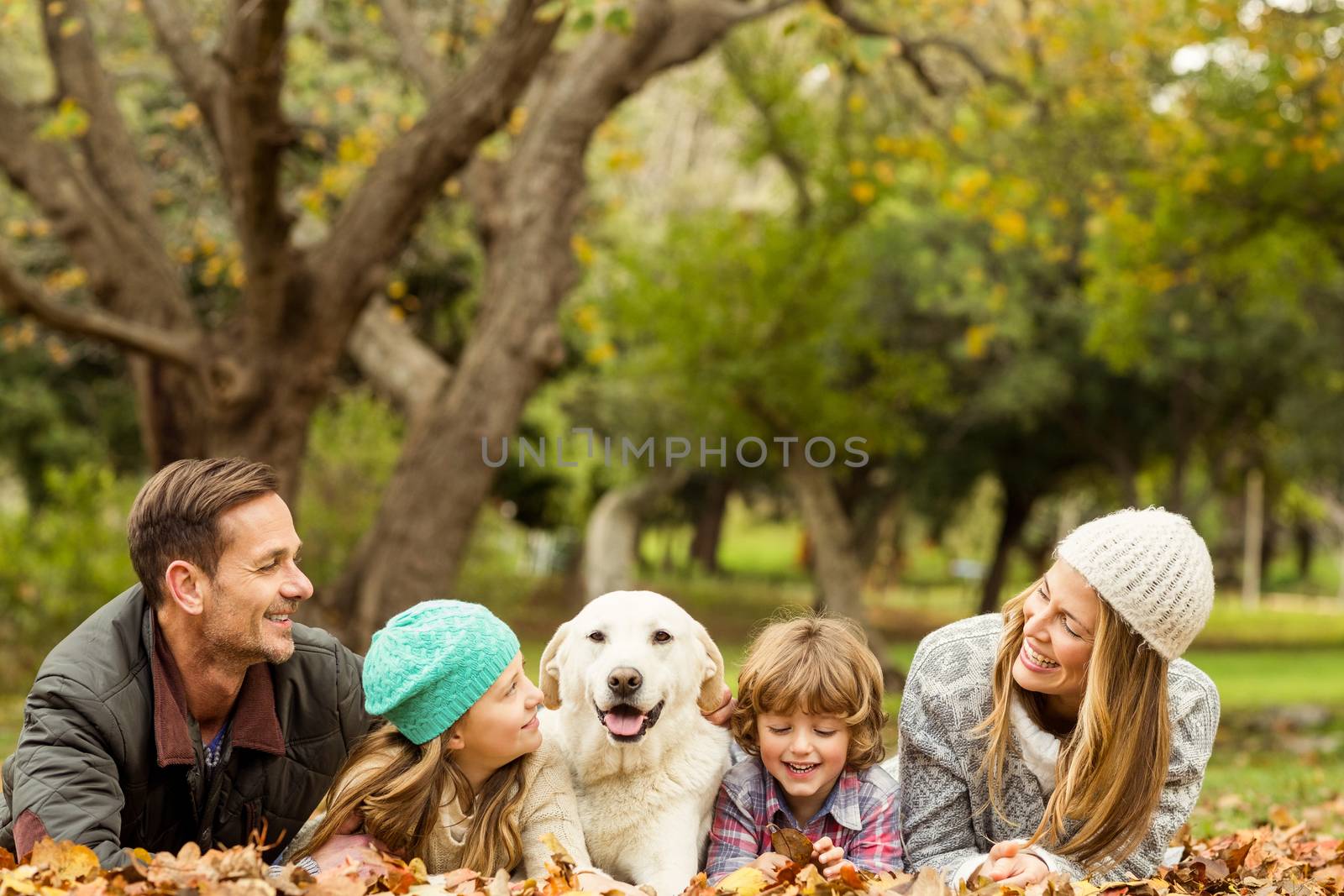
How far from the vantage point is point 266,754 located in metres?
3.91

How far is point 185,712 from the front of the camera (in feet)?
12.4

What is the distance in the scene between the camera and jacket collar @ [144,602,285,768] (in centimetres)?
363

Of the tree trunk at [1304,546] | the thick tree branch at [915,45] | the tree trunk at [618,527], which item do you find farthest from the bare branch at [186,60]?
the tree trunk at [1304,546]

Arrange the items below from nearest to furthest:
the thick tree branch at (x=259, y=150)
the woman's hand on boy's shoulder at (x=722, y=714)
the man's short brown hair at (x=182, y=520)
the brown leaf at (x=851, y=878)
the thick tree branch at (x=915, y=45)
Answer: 1. the brown leaf at (x=851, y=878)
2. the man's short brown hair at (x=182, y=520)
3. the woman's hand on boy's shoulder at (x=722, y=714)
4. the thick tree branch at (x=259, y=150)
5. the thick tree branch at (x=915, y=45)

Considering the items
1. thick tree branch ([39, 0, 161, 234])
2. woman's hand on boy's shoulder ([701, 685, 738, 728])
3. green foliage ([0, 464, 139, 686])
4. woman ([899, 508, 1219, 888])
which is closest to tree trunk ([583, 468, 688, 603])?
green foliage ([0, 464, 139, 686])

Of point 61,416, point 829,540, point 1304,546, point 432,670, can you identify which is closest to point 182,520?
point 432,670

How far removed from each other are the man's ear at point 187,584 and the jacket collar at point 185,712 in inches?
5.6

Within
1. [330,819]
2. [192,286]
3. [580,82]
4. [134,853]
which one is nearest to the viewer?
[134,853]

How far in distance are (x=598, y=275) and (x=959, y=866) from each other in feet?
57.4

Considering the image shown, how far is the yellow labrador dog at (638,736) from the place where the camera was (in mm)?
3791

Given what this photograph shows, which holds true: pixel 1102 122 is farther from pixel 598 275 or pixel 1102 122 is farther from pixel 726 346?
pixel 598 275

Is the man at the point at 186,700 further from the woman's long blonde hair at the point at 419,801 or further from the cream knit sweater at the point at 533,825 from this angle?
the cream knit sweater at the point at 533,825

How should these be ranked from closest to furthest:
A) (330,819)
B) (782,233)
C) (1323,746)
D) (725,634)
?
(330,819) → (1323,746) → (782,233) → (725,634)

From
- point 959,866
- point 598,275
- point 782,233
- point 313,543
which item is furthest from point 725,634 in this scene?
point 959,866
